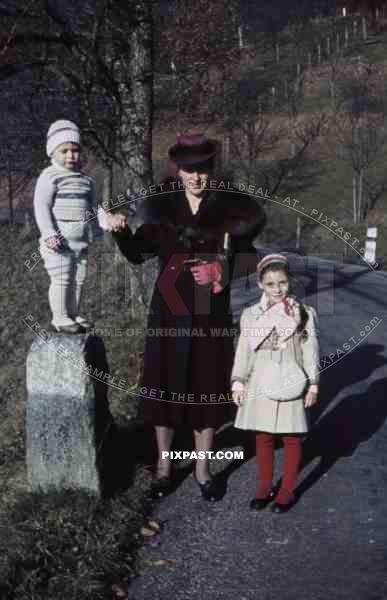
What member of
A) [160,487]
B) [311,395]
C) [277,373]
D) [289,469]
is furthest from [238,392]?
[160,487]

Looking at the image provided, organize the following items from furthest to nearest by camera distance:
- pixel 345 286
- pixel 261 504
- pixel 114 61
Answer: pixel 345 286 < pixel 114 61 < pixel 261 504

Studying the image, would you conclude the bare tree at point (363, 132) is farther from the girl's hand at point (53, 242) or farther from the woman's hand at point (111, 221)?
the girl's hand at point (53, 242)

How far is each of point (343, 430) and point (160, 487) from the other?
1852mm

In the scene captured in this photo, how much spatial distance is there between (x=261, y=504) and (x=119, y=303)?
210 inches

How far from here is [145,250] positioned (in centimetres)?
423

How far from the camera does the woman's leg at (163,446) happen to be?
14.3ft

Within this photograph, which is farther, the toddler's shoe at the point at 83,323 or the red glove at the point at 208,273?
the red glove at the point at 208,273

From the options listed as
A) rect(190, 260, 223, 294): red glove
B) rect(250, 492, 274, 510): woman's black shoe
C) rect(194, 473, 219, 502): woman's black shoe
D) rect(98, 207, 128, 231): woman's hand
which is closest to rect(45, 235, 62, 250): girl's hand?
rect(98, 207, 128, 231): woman's hand

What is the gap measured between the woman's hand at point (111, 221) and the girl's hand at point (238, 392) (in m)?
1.11

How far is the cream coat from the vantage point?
4.09 metres

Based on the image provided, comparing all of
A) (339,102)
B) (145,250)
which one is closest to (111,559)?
(145,250)

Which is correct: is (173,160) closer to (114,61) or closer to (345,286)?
(114,61)

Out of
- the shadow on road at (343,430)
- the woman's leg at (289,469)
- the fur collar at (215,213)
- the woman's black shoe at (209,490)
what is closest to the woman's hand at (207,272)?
the fur collar at (215,213)

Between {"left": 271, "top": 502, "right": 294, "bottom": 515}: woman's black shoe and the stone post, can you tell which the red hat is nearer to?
the stone post
